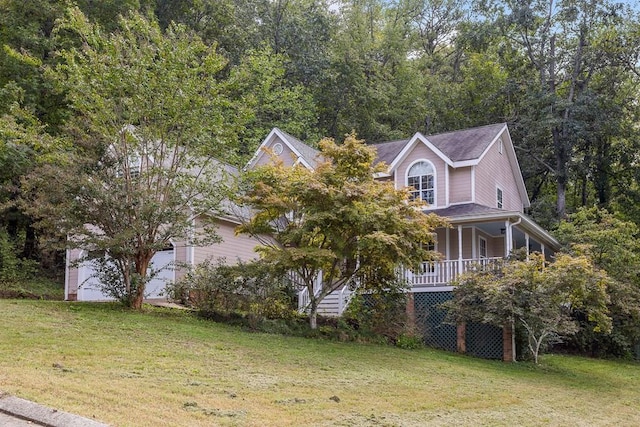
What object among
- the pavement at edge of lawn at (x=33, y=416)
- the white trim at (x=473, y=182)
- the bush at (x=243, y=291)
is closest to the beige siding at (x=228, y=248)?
the bush at (x=243, y=291)

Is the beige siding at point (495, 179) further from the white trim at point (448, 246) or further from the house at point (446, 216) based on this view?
the white trim at point (448, 246)

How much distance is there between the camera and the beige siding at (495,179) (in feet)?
70.5

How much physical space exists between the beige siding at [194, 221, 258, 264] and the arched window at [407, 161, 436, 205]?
580 cm

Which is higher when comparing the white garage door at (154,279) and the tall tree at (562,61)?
the tall tree at (562,61)

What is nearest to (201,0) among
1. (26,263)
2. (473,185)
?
(26,263)

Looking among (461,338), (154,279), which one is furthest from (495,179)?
(154,279)

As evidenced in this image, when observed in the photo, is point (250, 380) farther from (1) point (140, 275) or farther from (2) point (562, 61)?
(2) point (562, 61)

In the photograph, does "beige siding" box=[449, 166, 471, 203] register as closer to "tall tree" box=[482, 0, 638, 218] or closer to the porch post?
the porch post

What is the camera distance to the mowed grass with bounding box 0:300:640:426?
7164 mm

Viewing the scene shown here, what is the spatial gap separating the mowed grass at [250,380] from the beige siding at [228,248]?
14.0ft

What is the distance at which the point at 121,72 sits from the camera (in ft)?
45.5

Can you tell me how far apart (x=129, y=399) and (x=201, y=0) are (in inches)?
1111

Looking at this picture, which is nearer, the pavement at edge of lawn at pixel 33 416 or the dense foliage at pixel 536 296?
the pavement at edge of lawn at pixel 33 416

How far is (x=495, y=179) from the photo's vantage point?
22891 millimetres
